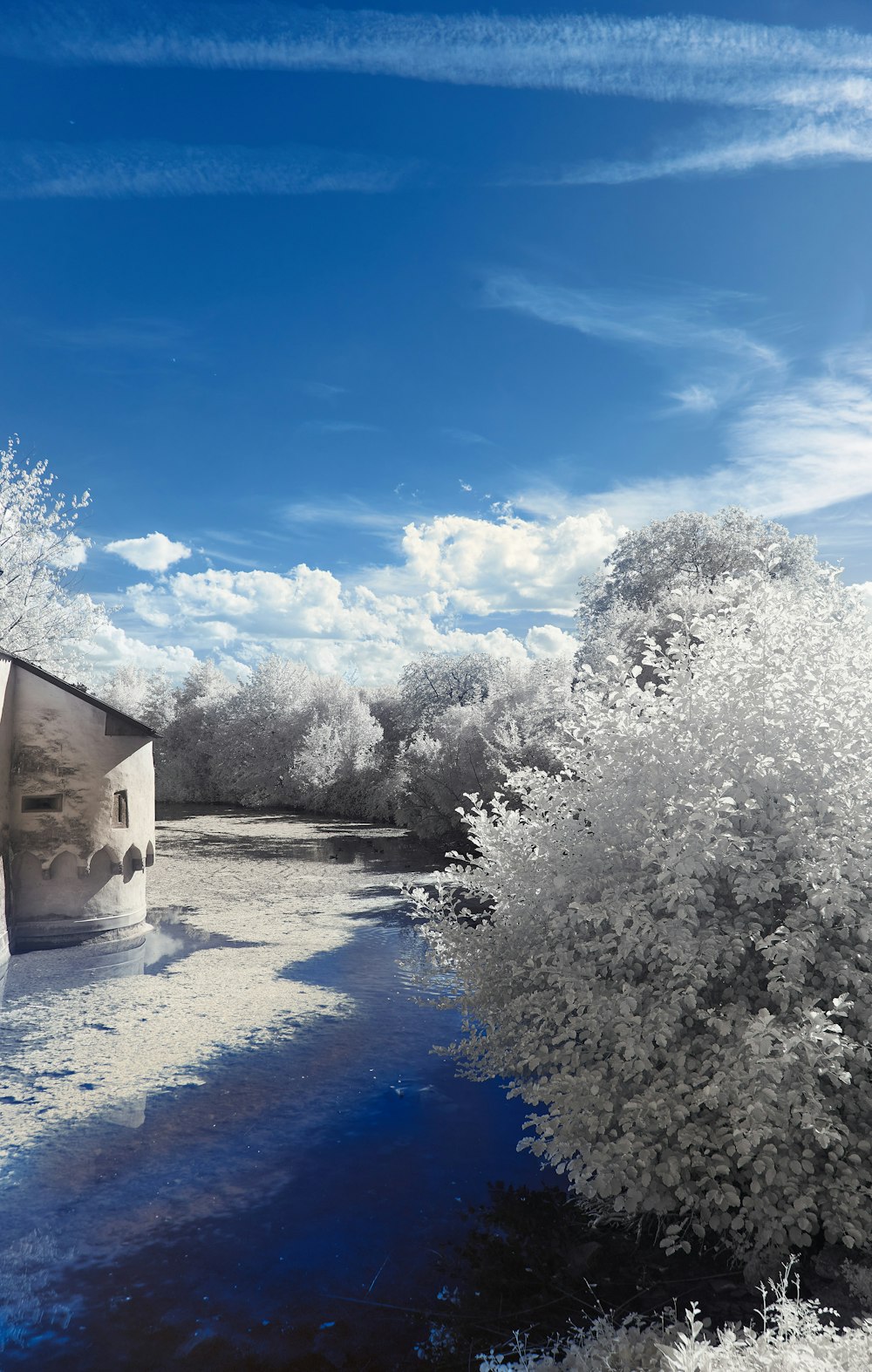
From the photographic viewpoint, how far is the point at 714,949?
19.4 ft

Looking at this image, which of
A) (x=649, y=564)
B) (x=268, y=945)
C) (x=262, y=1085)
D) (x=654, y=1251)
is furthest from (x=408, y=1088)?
(x=649, y=564)

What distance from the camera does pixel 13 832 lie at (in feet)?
51.8

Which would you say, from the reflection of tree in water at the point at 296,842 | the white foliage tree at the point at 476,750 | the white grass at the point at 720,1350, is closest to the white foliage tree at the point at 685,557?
the white foliage tree at the point at 476,750

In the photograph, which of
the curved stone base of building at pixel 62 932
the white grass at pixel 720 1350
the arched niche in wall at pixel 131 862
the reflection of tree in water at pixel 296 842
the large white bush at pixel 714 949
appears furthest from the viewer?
the reflection of tree in water at pixel 296 842

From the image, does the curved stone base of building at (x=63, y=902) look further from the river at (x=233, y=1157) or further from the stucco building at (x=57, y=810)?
the river at (x=233, y=1157)

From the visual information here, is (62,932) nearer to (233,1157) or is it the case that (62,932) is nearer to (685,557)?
(233,1157)

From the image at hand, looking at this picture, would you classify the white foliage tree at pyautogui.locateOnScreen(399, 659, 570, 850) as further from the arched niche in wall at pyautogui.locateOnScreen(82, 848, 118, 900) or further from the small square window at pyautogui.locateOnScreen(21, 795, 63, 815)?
the small square window at pyautogui.locateOnScreen(21, 795, 63, 815)

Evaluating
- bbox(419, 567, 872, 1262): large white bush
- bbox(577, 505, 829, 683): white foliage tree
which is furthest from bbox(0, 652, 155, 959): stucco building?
bbox(577, 505, 829, 683): white foliage tree

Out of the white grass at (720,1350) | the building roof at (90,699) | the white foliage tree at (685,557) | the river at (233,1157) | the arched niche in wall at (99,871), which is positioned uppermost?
the white foliage tree at (685,557)

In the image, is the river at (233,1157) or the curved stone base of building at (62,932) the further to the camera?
the curved stone base of building at (62,932)

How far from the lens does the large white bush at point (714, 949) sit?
5480mm

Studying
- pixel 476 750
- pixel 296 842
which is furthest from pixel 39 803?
pixel 476 750

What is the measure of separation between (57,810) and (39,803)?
353 mm

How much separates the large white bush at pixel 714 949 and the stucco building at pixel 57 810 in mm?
11090
